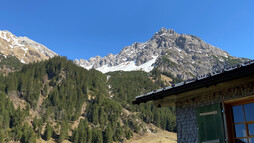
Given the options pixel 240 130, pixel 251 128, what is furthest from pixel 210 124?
pixel 251 128

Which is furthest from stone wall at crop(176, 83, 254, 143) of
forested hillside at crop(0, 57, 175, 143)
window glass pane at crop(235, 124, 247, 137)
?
forested hillside at crop(0, 57, 175, 143)

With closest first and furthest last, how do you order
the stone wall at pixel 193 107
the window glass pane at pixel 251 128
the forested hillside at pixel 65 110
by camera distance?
1. the window glass pane at pixel 251 128
2. the stone wall at pixel 193 107
3. the forested hillside at pixel 65 110

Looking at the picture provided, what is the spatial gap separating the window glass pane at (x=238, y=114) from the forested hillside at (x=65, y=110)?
62.7 metres

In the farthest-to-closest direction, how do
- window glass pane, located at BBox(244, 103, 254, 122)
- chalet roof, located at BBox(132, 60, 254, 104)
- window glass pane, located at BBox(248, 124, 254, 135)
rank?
window glass pane, located at BBox(244, 103, 254, 122), window glass pane, located at BBox(248, 124, 254, 135), chalet roof, located at BBox(132, 60, 254, 104)

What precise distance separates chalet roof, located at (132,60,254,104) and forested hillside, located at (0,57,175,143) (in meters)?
61.1

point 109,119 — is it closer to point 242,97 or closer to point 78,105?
point 78,105

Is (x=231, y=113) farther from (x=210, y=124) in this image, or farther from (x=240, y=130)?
(x=210, y=124)

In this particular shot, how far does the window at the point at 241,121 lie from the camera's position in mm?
6691

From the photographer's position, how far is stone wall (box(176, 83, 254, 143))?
23.3ft

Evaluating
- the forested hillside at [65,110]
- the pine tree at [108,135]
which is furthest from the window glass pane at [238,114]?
the pine tree at [108,135]

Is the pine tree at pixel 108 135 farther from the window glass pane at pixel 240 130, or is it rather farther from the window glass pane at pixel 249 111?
the window glass pane at pixel 249 111

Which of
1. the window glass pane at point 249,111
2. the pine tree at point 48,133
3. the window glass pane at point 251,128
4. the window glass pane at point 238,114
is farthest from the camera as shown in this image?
the pine tree at point 48,133

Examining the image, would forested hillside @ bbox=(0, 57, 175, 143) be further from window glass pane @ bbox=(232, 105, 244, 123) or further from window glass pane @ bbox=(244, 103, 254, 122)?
window glass pane @ bbox=(244, 103, 254, 122)

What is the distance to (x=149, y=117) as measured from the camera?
322 ft
